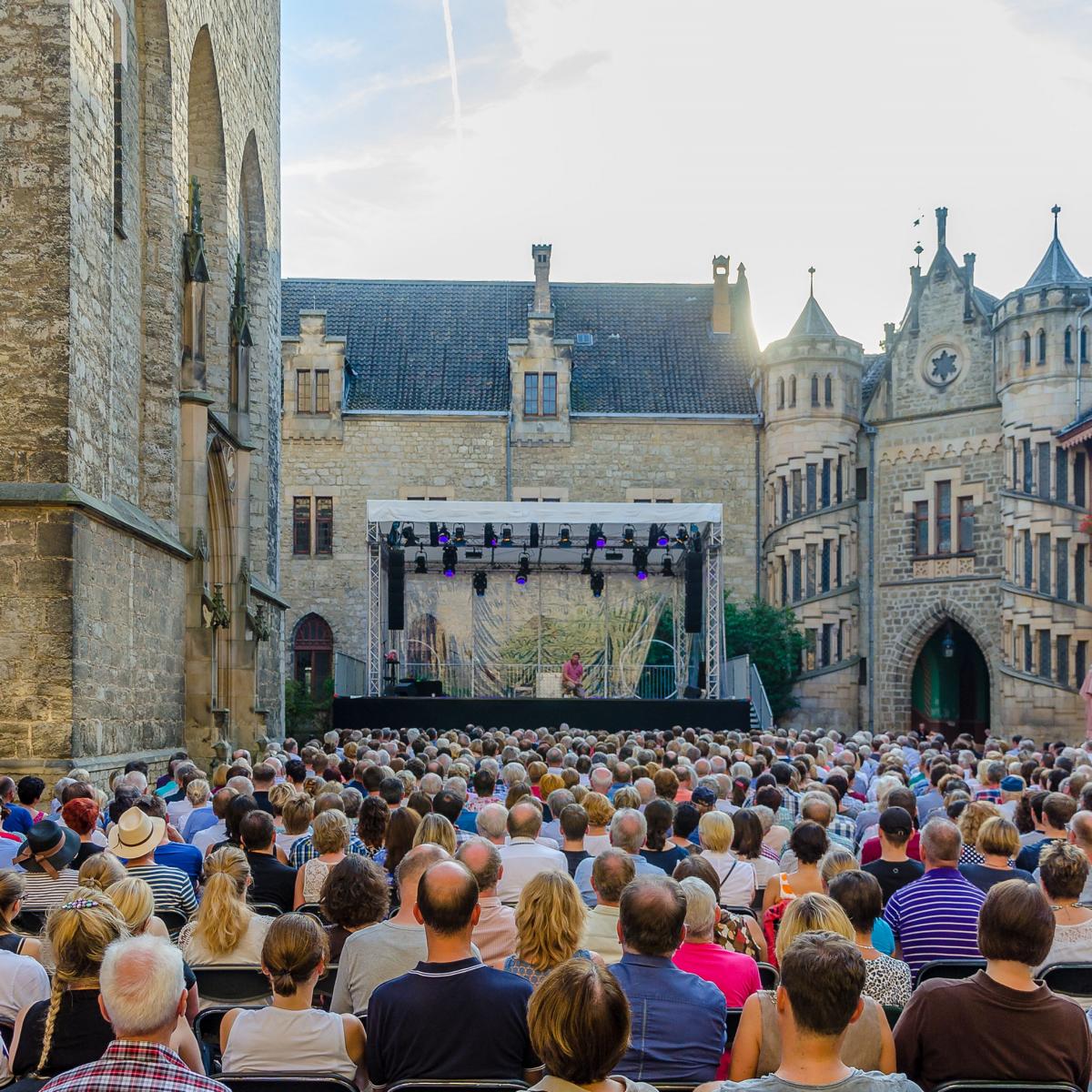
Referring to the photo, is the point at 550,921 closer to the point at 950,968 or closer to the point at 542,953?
the point at 542,953

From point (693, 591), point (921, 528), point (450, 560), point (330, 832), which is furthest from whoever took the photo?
point (921, 528)

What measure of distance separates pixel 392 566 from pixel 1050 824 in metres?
19.3

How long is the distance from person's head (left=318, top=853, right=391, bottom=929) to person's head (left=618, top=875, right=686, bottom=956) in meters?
1.41

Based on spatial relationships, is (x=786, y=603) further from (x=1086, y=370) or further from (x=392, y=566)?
(x=392, y=566)

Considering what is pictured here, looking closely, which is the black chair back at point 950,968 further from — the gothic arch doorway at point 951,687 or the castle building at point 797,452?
the gothic arch doorway at point 951,687

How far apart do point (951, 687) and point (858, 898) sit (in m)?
30.9

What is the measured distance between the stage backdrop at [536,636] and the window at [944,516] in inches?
260

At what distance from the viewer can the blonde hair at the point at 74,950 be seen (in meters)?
4.12

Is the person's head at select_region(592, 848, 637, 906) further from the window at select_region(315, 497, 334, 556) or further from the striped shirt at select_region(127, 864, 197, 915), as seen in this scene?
the window at select_region(315, 497, 334, 556)

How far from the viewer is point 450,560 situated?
27422 mm

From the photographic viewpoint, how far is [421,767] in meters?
11.9

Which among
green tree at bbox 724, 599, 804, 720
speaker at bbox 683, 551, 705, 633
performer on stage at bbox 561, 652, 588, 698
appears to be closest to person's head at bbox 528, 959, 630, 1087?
speaker at bbox 683, 551, 705, 633

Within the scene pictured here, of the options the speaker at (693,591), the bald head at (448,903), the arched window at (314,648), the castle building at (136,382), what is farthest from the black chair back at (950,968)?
the arched window at (314,648)

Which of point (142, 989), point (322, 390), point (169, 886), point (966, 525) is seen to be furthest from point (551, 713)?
point (142, 989)
